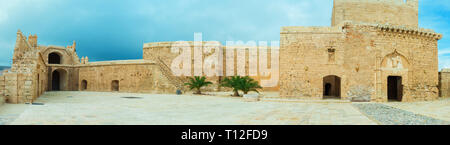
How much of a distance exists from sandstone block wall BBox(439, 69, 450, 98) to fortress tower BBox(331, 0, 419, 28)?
21.1ft

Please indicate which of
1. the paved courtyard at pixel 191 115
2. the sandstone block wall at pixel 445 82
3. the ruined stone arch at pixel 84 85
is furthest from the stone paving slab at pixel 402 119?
the ruined stone arch at pixel 84 85

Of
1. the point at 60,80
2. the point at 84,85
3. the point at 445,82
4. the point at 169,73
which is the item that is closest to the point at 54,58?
the point at 60,80

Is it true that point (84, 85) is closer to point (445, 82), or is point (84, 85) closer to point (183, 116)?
point (183, 116)

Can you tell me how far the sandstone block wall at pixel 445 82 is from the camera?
744 inches

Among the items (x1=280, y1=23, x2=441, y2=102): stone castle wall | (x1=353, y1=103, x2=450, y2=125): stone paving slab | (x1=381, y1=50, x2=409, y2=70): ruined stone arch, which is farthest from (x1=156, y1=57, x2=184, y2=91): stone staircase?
(x1=353, y1=103, x2=450, y2=125): stone paving slab

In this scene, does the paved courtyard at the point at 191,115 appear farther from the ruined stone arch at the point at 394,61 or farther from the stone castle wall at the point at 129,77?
the stone castle wall at the point at 129,77

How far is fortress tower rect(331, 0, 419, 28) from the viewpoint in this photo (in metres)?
15.2

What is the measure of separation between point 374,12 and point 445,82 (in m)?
9.27

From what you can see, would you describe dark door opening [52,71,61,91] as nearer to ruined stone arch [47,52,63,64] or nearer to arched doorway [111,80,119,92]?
ruined stone arch [47,52,63,64]
